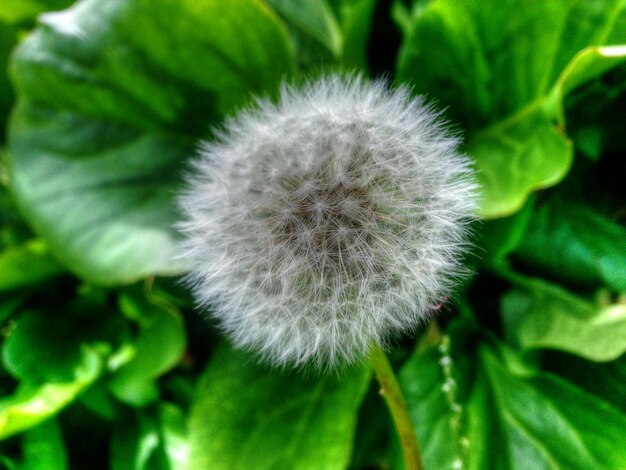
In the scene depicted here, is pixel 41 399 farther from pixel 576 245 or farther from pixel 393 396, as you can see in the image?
pixel 576 245

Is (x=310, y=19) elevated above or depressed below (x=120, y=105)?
above

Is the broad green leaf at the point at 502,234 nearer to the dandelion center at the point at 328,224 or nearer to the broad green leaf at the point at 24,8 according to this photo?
the dandelion center at the point at 328,224

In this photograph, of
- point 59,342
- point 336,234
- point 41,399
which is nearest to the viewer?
point 336,234

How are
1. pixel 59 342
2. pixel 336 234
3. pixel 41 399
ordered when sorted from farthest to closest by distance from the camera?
1. pixel 59 342
2. pixel 41 399
3. pixel 336 234

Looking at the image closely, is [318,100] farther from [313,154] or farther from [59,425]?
[59,425]

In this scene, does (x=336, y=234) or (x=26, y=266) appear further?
(x=26, y=266)

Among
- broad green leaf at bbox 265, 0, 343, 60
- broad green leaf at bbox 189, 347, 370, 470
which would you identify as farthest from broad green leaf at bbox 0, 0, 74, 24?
broad green leaf at bbox 189, 347, 370, 470

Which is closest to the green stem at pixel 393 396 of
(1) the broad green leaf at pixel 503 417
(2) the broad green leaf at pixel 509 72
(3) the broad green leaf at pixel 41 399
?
(1) the broad green leaf at pixel 503 417

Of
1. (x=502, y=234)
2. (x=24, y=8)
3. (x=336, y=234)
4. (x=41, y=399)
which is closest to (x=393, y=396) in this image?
(x=336, y=234)
